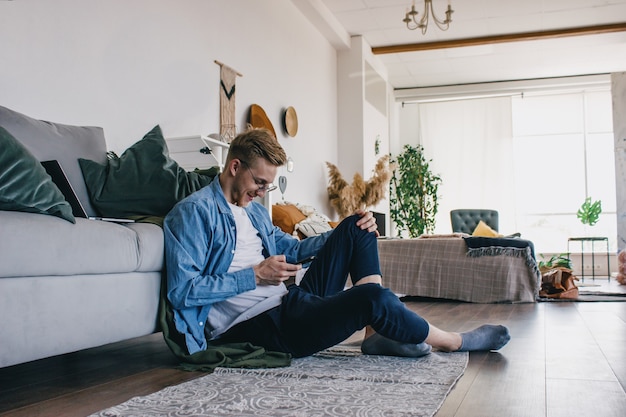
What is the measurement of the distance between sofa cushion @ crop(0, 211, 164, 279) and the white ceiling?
15.9 ft

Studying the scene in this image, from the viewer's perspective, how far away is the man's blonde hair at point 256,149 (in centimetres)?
224

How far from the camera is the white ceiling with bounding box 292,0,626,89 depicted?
6891mm

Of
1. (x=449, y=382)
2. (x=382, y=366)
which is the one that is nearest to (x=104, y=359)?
(x=382, y=366)

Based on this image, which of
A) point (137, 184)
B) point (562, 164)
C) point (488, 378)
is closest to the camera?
point (488, 378)

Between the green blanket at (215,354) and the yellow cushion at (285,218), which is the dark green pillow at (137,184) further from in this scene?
the yellow cushion at (285,218)

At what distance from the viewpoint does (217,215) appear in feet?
7.24

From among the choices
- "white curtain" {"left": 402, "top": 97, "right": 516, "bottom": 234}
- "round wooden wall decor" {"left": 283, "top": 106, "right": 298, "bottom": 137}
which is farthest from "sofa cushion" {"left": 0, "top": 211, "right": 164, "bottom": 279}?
"white curtain" {"left": 402, "top": 97, "right": 516, "bottom": 234}

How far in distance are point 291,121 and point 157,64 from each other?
7.50 feet

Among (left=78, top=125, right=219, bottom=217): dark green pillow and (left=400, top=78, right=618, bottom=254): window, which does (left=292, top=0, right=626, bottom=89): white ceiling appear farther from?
(left=78, top=125, right=219, bottom=217): dark green pillow

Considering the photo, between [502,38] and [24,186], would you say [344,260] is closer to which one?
[24,186]

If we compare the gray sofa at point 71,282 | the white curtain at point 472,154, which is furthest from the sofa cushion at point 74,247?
the white curtain at point 472,154

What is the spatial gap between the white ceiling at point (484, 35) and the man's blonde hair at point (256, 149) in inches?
177

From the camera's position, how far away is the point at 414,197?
31.9 feet

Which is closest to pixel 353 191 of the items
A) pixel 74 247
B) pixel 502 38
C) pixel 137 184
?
pixel 502 38
